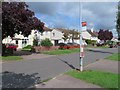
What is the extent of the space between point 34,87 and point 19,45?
4824 cm

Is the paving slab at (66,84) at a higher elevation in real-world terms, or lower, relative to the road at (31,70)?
higher

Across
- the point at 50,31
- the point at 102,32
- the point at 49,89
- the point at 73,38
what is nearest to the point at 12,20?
the point at 49,89

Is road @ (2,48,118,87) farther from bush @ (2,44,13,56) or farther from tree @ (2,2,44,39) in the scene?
bush @ (2,44,13,56)

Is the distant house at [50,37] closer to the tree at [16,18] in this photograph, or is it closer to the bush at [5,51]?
the bush at [5,51]

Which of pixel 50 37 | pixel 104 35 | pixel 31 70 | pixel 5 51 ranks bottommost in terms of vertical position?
pixel 31 70

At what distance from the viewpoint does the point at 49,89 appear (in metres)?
9.55

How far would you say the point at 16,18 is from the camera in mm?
27344

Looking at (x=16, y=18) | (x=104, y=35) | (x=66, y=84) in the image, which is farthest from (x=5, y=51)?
(x=104, y=35)

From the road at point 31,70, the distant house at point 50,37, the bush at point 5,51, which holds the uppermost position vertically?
the distant house at point 50,37

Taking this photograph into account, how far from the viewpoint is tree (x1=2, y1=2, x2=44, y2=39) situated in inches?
1046

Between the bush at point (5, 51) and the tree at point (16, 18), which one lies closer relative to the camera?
the tree at point (16, 18)

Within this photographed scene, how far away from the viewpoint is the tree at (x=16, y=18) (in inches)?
1046

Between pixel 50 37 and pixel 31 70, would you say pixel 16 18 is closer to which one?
pixel 31 70

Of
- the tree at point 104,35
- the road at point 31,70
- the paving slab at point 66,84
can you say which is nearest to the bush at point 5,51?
the road at point 31,70
